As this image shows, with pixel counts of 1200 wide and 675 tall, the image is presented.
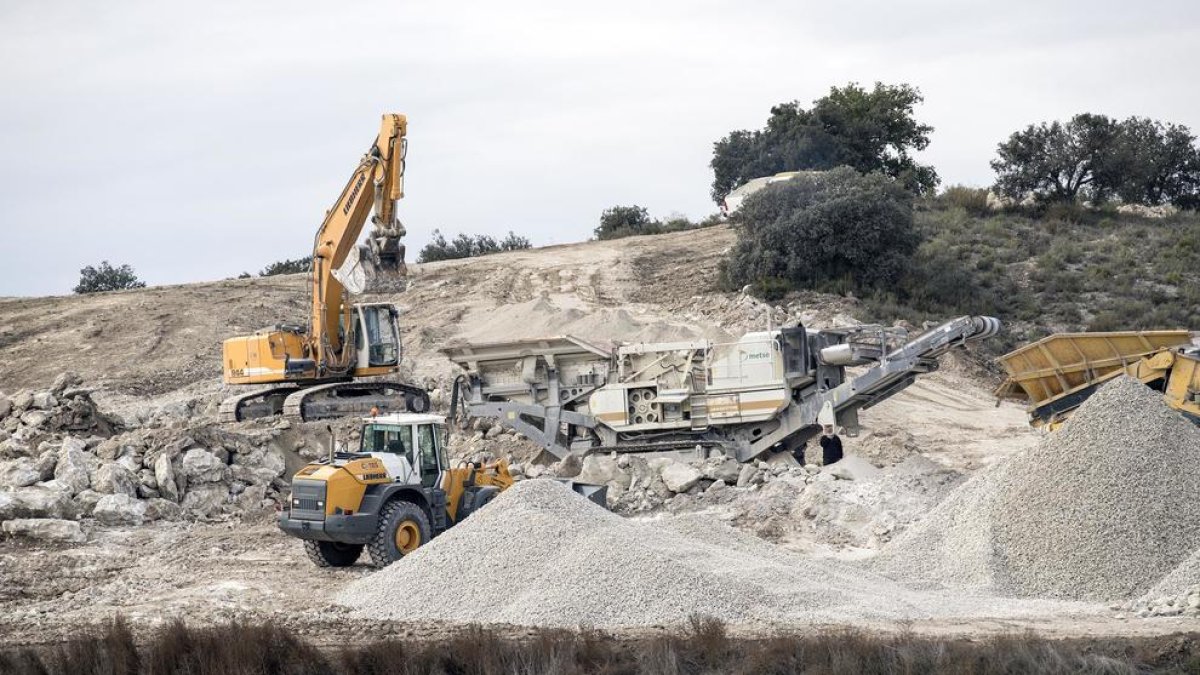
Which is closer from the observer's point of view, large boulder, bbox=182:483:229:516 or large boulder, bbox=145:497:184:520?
large boulder, bbox=145:497:184:520

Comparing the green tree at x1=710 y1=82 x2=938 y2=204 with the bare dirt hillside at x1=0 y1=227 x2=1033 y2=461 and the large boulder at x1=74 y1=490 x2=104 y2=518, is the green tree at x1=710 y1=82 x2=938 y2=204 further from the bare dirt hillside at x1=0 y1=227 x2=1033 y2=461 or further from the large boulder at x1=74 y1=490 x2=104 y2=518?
the large boulder at x1=74 y1=490 x2=104 y2=518

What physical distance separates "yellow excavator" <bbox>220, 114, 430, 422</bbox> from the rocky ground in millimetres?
991

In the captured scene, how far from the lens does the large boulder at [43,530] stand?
61.2 ft

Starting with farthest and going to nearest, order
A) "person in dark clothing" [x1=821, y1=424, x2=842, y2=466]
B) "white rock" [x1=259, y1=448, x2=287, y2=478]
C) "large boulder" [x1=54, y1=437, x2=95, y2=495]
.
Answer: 1. "white rock" [x1=259, y1=448, x2=287, y2=478]
2. "person in dark clothing" [x1=821, y1=424, x2=842, y2=466]
3. "large boulder" [x1=54, y1=437, x2=95, y2=495]

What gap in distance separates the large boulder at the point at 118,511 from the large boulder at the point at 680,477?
6.98 m

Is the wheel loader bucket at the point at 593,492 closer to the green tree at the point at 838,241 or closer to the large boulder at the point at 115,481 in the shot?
the large boulder at the point at 115,481

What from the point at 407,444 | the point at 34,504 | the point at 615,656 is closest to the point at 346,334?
the point at 34,504

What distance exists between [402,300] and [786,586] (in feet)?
80.2

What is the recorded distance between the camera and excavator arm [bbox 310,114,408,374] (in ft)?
72.9

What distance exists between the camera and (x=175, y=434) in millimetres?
22344

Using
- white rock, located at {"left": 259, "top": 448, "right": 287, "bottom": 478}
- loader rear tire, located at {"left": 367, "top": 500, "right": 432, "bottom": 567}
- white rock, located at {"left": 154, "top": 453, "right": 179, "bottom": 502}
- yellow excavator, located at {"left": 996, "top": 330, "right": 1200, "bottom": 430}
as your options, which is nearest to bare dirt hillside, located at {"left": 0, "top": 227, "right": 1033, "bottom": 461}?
yellow excavator, located at {"left": 996, "top": 330, "right": 1200, "bottom": 430}

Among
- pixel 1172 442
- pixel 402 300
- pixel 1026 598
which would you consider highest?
pixel 402 300

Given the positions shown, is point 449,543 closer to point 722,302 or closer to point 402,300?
point 722,302

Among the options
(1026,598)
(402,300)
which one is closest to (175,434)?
(1026,598)
